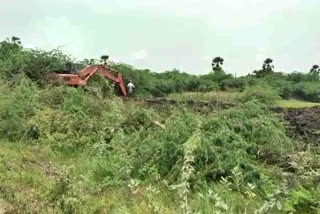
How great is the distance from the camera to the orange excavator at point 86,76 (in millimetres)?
16672

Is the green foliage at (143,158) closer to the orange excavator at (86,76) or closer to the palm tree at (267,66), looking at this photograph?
the orange excavator at (86,76)

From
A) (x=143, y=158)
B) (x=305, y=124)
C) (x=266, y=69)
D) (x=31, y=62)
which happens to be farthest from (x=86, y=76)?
(x=266, y=69)

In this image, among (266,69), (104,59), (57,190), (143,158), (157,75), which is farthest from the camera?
(266,69)

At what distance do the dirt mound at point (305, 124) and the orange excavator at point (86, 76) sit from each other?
7.04 meters

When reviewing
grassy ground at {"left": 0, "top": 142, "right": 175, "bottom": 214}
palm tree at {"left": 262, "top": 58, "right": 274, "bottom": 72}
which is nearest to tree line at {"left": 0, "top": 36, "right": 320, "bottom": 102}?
palm tree at {"left": 262, "top": 58, "right": 274, "bottom": 72}

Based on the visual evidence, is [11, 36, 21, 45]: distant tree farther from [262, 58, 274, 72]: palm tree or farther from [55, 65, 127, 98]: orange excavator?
[262, 58, 274, 72]: palm tree

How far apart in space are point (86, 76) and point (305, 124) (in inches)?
351

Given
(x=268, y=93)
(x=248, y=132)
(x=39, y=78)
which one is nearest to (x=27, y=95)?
(x=39, y=78)

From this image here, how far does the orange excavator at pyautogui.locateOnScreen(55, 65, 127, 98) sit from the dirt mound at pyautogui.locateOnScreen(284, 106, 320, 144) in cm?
704

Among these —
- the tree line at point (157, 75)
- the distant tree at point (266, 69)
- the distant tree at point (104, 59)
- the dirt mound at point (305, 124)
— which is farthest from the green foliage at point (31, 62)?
the distant tree at point (266, 69)

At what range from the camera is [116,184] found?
6430mm

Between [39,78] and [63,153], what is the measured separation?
27.0 feet

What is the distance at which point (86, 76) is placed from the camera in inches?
698

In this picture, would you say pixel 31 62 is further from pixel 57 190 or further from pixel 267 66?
pixel 267 66
